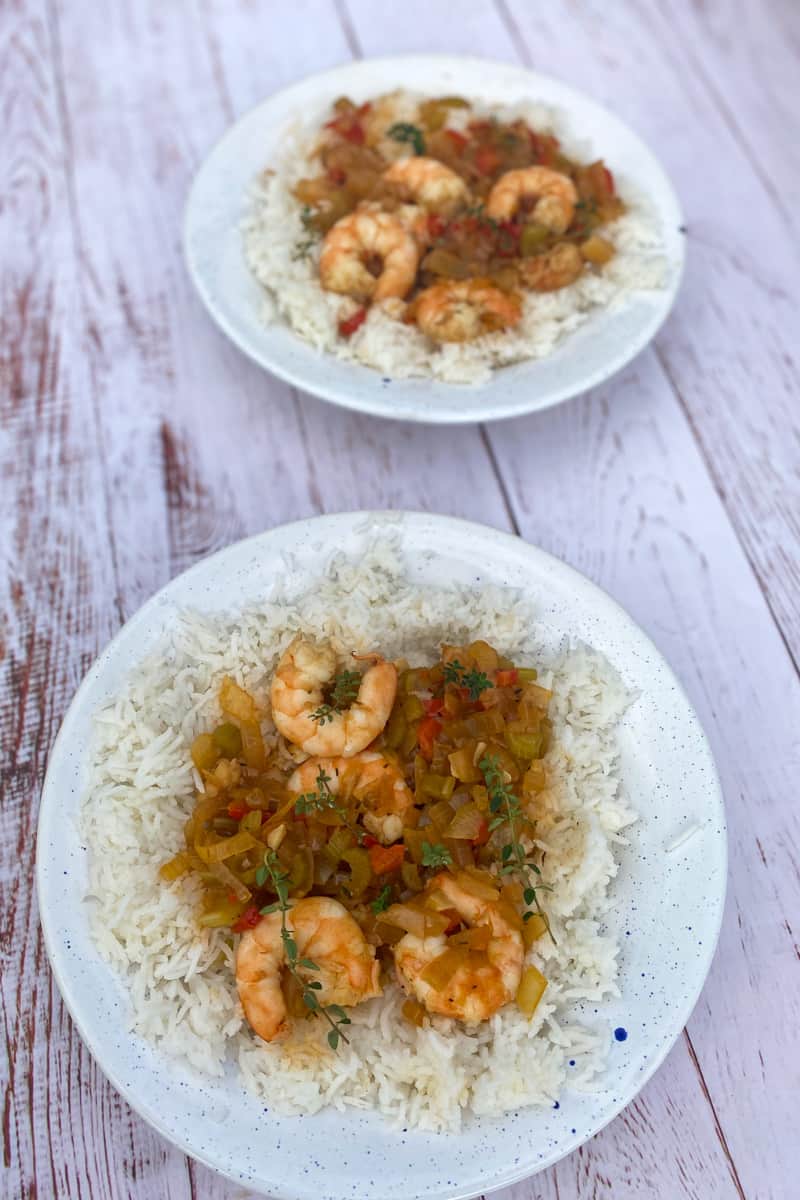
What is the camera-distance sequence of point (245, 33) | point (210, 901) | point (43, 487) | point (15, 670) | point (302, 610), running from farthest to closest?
1. point (245, 33)
2. point (43, 487)
3. point (15, 670)
4. point (302, 610)
5. point (210, 901)

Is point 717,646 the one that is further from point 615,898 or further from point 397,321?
point 397,321

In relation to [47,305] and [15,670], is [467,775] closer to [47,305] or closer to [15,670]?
[15,670]

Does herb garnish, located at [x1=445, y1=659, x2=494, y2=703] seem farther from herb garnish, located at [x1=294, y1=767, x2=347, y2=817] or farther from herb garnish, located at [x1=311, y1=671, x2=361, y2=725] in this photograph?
herb garnish, located at [x1=294, y1=767, x2=347, y2=817]

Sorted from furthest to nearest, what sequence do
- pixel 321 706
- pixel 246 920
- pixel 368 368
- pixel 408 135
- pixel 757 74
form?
1. pixel 757 74
2. pixel 408 135
3. pixel 368 368
4. pixel 321 706
5. pixel 246 920

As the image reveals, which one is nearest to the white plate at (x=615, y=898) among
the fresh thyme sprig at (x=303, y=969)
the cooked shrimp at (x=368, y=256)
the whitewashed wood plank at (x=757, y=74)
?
the fresh thyme sprig at (x=303, y=969)

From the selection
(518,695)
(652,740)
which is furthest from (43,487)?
(652,740)

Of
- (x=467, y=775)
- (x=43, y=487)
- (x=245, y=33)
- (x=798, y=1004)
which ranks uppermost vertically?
(x=245, y=33)

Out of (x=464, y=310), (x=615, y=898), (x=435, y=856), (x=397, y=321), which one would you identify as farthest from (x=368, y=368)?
(x=615, y=898)
